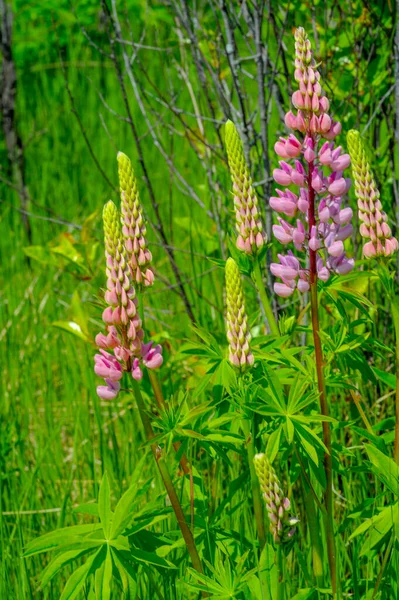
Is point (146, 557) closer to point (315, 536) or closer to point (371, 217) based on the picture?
point (315, 536)

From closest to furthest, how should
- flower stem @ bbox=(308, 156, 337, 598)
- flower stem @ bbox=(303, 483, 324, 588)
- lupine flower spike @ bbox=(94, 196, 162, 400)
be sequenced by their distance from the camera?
lupine flower spike @ bbox=(94, 196, 162, 400) < flower stem @ bbox=(308, 156, 337, 598) < flower stem @ bbox=(303, 483, 324, 588)

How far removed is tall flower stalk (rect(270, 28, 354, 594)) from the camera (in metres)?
1.49

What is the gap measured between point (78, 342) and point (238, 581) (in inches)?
95.1

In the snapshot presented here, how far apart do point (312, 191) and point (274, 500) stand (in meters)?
0.59

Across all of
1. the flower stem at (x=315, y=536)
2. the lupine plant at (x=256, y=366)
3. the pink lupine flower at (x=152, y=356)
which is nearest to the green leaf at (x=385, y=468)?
the lupine plant at (x=256, y=366)

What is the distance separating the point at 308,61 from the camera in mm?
1490

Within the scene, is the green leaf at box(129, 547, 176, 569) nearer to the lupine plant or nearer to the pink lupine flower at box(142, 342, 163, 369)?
the lupine plant

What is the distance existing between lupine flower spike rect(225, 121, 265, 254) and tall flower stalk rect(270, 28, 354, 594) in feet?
0.15

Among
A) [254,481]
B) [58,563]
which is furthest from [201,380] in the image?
[58,563]

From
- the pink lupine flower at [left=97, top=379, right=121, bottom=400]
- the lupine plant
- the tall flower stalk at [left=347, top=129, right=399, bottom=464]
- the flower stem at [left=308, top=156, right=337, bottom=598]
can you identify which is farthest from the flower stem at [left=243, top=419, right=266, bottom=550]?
the tall flower stalk at [left=347, top=129, right=399, bottom=464]

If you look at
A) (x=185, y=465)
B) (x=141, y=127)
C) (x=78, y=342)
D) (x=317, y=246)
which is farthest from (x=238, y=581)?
(x=141, y=127)

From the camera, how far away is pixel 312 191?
1523 mm

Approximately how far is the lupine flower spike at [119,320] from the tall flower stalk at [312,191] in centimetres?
30

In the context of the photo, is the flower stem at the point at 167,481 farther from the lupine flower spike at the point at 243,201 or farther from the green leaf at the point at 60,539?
the lupine flower spike at the point at 243,201
